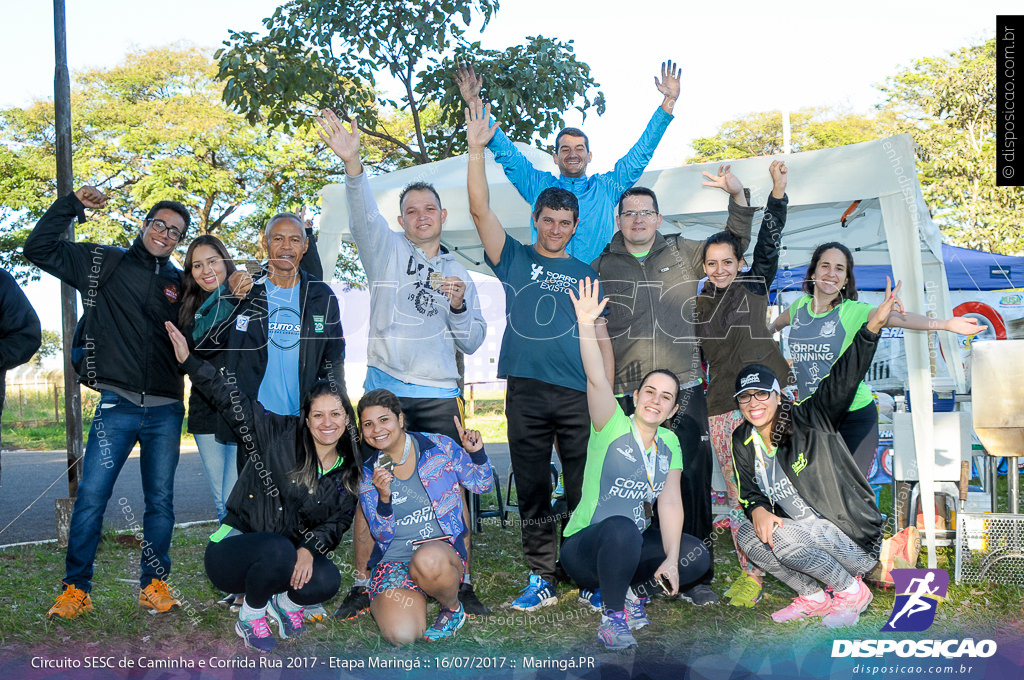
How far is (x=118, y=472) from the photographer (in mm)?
3895

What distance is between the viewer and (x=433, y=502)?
3.79 metres

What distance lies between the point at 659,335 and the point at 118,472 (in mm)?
2736

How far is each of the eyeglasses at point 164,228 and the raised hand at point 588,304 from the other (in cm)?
202

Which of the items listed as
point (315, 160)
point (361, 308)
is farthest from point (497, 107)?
point (315, 160)

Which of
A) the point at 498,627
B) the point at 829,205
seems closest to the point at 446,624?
the point at 498,627

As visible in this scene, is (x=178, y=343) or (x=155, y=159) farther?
A: (x=155, y=159)

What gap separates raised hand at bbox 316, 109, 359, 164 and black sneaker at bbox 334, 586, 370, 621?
6.94 feet

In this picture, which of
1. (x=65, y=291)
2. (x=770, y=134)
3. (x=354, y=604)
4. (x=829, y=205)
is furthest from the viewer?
(x=770, y=134)

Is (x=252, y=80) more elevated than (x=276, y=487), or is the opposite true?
(x=252, y=80)

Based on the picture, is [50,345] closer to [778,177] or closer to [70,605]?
[70,605]

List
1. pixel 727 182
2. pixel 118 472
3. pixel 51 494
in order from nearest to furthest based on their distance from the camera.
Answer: pixel 118 472, pixel 727 182, pixel 51 494

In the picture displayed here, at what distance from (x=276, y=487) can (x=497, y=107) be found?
4.00 meters

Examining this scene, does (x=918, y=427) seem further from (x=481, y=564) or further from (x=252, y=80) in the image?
(x=252, y=80)

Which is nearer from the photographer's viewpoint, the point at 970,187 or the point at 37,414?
the point at 37,414
